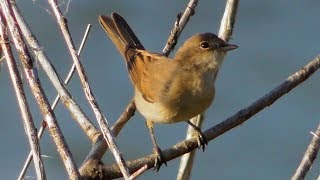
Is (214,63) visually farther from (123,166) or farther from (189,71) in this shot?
(123,166)

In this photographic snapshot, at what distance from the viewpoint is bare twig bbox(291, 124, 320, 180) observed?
7.00 feet

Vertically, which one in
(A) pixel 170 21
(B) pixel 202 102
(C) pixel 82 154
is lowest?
(C) pixel 82 154

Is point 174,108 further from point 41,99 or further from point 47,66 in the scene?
point 41,99

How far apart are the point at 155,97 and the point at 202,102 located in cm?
31

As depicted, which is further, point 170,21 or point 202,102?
point 170,21

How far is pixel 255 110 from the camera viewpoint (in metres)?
2.61

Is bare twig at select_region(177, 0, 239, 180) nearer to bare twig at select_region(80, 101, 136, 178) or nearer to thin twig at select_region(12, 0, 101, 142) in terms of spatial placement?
bare twig at select_region(80, 101, 136, 178)

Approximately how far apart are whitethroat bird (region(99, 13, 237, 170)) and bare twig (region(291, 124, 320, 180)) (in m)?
1.01

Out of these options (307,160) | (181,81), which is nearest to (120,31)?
(181,81)

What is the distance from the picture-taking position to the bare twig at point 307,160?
213cm

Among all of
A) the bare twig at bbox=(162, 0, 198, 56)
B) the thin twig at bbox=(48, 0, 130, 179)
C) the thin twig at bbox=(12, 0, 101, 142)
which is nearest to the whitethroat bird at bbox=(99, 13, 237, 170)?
the bare twig at bbox=(162, 0, 198, 56)

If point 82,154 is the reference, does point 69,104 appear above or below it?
above

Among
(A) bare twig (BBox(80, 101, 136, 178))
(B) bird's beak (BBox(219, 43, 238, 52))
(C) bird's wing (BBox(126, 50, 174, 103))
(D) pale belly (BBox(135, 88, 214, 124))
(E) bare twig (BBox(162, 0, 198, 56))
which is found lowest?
(D) pale belly (BBox(135, 88, 214, 124))

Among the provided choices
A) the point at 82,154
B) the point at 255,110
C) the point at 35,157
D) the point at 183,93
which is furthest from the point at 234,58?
the point at 35,157
